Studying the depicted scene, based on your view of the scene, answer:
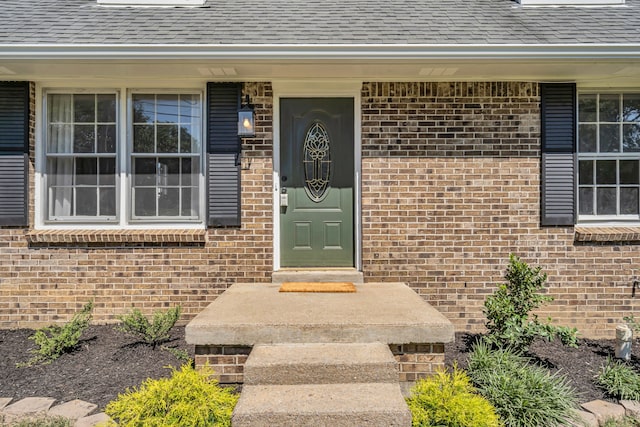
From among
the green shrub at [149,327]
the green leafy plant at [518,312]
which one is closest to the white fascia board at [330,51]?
the green leafy plant at [518,312]

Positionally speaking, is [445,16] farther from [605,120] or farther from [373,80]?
[605,120]

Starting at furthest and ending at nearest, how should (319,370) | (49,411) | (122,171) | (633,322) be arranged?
1. (122,171)
2. (633,322)
3. (49,411)
4. (319,370)

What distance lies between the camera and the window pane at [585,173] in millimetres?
4707

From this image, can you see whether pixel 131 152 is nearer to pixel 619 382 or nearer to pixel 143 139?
pixel 143 139

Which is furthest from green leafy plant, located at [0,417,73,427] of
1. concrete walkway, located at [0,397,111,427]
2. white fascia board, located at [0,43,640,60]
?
white fascia board, located at [0,43,640,60]

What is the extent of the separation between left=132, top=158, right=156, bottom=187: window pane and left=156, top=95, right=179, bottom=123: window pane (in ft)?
1.63

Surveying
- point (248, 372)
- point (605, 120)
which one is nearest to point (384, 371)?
point (248, 372)

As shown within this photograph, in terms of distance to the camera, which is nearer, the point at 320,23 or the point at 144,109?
the point at 320,23

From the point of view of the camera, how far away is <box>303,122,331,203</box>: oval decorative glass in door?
4.70m

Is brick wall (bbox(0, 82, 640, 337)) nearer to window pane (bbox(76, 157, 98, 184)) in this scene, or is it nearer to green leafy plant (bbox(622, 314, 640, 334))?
green leafy plant (bbox(622, 314, 640, 334))

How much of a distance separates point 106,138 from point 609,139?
5933mm

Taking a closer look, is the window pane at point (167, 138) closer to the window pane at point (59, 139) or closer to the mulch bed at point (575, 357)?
the window pane at point (59, 139)

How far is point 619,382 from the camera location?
10.6 ft

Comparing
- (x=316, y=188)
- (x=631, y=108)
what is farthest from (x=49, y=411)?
(x=631, y=108)
